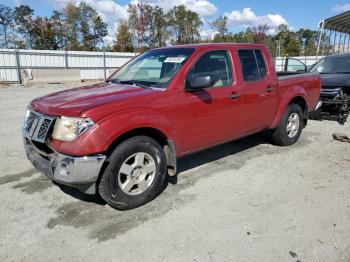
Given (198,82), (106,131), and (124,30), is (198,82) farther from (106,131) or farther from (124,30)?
(124,30)

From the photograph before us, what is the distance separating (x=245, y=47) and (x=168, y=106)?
2.02 meters

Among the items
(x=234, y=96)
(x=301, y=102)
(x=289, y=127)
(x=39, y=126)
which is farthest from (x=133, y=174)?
(x=301, y=102)

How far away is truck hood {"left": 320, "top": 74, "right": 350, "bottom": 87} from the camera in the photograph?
27.6ft

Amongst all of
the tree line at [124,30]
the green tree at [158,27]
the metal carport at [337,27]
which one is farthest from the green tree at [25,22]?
the metal carport at [337,27]

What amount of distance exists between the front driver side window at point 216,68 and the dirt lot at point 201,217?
1.36 metres

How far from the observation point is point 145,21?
4688cm

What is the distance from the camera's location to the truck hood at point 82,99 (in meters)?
3.46

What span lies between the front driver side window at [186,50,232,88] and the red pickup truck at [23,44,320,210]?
0.5 inches

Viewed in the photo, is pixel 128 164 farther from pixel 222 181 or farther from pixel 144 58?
pixel 144 58

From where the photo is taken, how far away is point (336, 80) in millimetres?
8578

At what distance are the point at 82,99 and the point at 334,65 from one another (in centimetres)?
844

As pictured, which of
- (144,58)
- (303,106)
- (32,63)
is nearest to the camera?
(144,58)

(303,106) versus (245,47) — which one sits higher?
(245,47)

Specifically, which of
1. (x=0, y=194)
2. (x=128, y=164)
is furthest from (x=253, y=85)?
(x=0, y=194)
